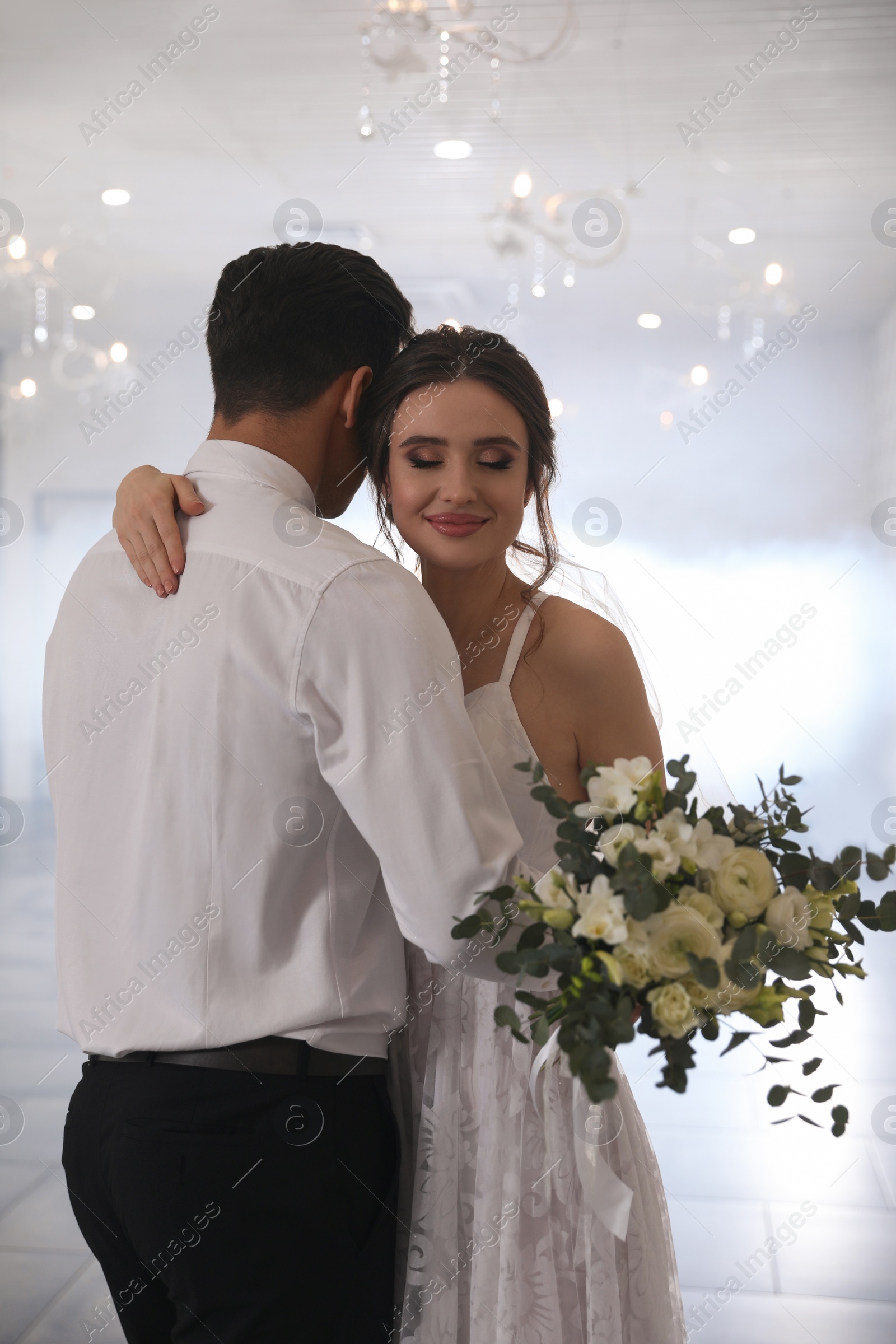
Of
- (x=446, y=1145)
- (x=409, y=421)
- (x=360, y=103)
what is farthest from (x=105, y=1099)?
(x=360, y=103)

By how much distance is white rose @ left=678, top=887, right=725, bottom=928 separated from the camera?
1.01m

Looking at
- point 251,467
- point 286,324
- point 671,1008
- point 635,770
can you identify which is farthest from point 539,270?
point 671,1008

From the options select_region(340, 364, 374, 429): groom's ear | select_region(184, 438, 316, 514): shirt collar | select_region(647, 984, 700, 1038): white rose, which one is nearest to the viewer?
select_region(647, 984, 700, 1038): white rose

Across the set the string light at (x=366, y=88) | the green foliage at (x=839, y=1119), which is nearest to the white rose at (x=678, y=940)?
the green foliage at (x=839, y=1119)

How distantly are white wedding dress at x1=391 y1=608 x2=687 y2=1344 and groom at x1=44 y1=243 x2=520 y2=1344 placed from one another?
0.13 m

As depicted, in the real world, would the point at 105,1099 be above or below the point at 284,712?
below

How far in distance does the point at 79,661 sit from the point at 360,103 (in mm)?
3232

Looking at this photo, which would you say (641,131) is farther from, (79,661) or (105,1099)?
(105,1099)

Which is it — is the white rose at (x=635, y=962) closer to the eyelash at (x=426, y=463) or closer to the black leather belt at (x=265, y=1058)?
the black leather belt at (x=265, y=1058)

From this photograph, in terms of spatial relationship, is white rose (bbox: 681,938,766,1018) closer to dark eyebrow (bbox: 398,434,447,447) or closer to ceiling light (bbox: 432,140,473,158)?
dark eyebrow (bbox: 398,434,447,447)

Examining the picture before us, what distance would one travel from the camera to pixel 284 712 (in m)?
1.11

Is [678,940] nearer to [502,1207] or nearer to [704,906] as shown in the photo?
[704,906]

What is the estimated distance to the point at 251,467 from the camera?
1242mm

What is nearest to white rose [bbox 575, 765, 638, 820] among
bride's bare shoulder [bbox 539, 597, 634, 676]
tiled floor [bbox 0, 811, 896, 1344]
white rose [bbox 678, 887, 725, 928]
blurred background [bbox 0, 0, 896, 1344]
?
white rose [bbox 678, 887, 725, 928]
